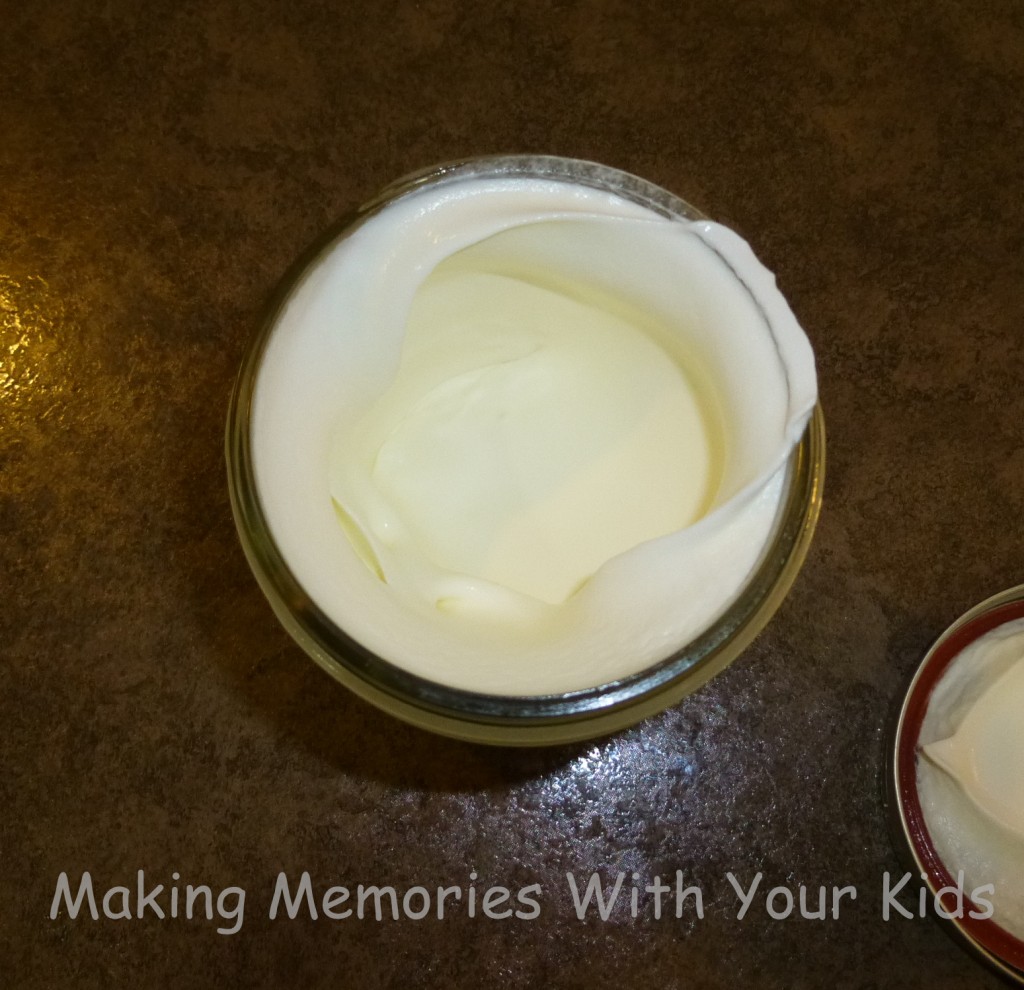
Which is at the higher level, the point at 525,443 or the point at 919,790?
the point at 525,443

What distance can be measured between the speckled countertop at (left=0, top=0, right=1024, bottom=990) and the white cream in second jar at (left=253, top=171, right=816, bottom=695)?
0.77ft

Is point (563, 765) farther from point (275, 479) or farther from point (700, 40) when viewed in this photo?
point (700, 40)

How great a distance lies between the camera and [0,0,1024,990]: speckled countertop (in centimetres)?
57

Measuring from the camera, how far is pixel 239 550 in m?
0.60

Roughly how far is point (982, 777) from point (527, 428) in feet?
1.16

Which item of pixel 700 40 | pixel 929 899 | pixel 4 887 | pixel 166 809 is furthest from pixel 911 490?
pixel 4 887

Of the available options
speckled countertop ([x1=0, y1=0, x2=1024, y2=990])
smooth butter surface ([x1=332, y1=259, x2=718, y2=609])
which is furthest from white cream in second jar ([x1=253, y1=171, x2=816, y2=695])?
speckled countertop ([x1=0, y1=0, x2=1024, y2=990])

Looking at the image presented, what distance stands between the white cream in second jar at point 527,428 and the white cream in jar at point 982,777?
0.96 feet

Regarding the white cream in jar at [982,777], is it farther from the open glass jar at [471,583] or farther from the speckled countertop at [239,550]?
the open glass jar at [471,583]

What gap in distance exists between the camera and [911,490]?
625 mm

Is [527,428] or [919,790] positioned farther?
[919,790]

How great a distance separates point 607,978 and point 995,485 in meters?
0.40

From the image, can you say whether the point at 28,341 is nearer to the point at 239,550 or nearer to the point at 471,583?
the point at 239,550

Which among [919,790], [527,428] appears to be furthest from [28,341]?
[919,790]
